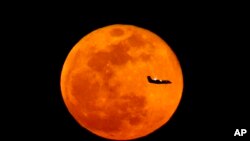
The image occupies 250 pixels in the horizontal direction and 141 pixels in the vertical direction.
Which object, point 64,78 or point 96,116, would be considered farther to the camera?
point 64,78

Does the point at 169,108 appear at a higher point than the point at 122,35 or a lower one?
lower

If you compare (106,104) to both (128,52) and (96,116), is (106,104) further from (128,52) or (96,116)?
(128,52)

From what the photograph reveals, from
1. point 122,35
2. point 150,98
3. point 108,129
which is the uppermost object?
point 122,35

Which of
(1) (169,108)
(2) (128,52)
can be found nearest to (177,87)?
(1) (169,108)

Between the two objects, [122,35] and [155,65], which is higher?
[122,35]

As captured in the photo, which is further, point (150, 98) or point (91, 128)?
point (91, 128)

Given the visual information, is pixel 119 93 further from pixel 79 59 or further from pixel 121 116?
pixel 79 59

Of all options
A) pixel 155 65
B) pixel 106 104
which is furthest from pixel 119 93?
pixel 155 65

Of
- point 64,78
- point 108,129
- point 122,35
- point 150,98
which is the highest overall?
point 122,35
